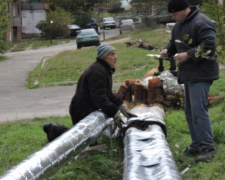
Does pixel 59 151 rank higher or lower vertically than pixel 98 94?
lower

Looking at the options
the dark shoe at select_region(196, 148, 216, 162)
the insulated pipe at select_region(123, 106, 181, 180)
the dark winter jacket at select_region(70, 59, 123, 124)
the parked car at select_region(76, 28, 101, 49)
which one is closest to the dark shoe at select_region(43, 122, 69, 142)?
the dark winter jacket at select_region(70, 59, 123, 124)

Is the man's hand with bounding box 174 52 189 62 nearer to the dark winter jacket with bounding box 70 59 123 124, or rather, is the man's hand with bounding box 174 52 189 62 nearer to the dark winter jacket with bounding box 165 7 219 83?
the dark winter jacket with bounding box 165 7 219 83

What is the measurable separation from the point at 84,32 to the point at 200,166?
3534cm

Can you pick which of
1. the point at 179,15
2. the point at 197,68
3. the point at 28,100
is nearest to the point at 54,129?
the point at 197,68

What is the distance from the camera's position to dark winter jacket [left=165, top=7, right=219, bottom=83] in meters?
6.05

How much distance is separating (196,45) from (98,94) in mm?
1408

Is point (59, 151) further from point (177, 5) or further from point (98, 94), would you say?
point (177, 5)

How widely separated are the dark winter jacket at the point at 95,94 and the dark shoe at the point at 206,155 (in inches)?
53.2

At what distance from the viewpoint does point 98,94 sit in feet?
22.5

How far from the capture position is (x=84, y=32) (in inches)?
1608

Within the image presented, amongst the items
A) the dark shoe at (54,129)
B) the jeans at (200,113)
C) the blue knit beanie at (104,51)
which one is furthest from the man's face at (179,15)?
the dark shoe at (54,129)

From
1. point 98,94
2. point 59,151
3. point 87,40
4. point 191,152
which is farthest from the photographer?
point 87,40

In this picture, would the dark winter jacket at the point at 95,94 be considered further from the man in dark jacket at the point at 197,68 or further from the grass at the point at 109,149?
the man in dark jacket at the point at 197,68

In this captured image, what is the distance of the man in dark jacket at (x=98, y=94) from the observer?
22.6 ft
